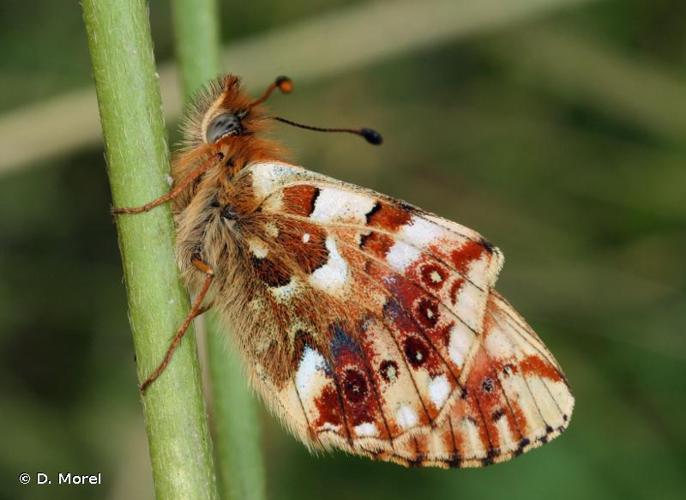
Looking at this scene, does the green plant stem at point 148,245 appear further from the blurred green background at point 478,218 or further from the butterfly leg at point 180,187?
the blurred green background at point 478,218

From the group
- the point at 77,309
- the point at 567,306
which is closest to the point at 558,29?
the point at 567,306

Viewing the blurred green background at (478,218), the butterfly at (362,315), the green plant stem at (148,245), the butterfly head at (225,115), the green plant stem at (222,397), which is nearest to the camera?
the green plant stem at (148,245)

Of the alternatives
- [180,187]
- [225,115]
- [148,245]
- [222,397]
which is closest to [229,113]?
[225,115]

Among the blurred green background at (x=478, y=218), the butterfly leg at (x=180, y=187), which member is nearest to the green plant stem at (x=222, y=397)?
the butterfly leg at (x=180, y=187)

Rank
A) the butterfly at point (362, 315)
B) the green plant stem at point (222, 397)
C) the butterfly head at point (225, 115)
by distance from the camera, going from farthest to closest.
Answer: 1. the butterfly head at point (225, 115)
2. the butterfly at point (362, 315)
3. the green plant stem at point (222, 397)

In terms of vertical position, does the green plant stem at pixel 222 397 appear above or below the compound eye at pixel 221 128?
below

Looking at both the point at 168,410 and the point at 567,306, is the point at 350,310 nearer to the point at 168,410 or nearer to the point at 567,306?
the point at 168,410

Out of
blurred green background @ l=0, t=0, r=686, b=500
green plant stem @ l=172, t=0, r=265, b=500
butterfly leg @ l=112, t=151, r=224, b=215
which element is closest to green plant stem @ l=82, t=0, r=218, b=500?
butterfly leg @ l=112, t=151, r=224, b=215
